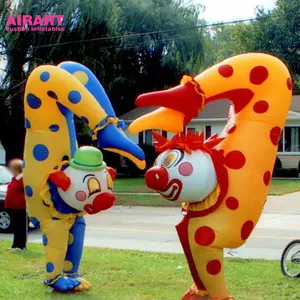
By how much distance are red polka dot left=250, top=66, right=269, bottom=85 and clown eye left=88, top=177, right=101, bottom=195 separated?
2.18 meters

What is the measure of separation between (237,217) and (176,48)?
30527 mm

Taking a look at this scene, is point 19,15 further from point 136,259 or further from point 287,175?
point 136,259

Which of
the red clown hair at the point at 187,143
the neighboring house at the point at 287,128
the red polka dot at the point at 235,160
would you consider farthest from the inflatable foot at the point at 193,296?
the neighboring house at the point at 287,128

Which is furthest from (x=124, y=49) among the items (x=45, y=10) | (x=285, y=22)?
(x=285, y=22)

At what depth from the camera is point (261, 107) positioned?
655 centimetres

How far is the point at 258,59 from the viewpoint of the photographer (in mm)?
6625

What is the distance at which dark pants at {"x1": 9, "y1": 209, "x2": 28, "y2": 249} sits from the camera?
449 inches

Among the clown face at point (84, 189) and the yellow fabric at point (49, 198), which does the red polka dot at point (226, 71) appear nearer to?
the clown face at point (84, 189)

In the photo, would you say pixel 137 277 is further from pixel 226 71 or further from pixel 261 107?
pixel 226 71

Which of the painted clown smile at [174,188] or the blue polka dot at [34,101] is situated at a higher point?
the blue polka dot at [34,101]

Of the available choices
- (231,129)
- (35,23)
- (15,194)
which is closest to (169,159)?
(231,129)

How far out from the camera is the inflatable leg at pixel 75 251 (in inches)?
314

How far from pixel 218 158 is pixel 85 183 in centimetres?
179

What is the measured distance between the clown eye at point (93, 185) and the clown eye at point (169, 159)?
132 cm
